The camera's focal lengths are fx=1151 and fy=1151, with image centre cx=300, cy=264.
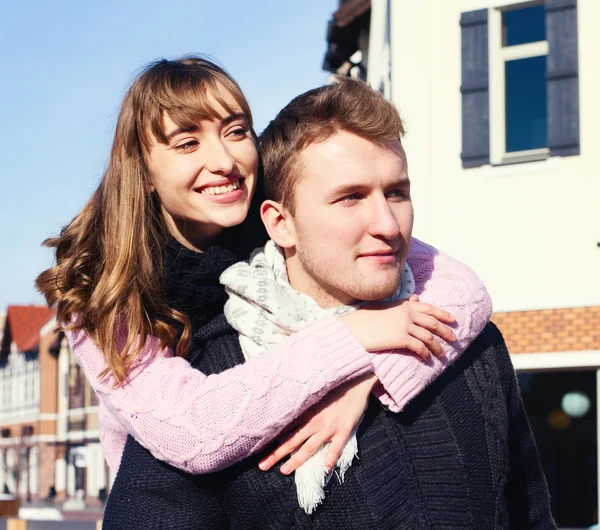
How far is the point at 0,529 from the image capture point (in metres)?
9.16

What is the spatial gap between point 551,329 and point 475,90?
2.49 m

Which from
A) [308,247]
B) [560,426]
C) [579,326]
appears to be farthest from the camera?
[560,426]

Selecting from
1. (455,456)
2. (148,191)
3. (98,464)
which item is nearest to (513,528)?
(455,456)

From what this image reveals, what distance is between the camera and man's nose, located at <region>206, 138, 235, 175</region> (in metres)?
3.28

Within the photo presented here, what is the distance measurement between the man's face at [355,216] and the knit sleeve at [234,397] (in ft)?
0.46

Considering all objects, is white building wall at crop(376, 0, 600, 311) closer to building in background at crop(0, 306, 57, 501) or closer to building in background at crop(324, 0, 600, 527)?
Result: building in background at crop(324, 0, 600, 527)

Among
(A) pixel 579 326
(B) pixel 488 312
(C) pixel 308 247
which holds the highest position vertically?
(C) pixel 308 247

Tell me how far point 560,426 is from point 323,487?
36.5 ft

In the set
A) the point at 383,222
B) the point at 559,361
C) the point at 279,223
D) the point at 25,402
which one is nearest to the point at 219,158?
the point at 279,223

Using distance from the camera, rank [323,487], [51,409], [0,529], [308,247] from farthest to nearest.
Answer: [51,409] → [0,529] → [308,247] → [323,487]

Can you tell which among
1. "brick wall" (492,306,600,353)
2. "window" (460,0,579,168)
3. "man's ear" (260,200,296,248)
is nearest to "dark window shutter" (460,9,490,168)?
"window" (460,0,579,168)

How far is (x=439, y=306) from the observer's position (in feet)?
10.0

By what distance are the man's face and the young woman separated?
12 centimetres

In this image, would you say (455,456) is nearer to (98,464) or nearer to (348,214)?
(348,214)
